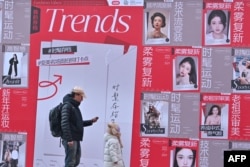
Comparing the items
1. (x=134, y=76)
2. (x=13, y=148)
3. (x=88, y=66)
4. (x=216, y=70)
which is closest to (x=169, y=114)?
(x=134, y=76)

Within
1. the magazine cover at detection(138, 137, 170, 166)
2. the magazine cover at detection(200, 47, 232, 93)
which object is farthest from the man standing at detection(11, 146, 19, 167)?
the magazine cover at detection(200, 47, 232, 93)

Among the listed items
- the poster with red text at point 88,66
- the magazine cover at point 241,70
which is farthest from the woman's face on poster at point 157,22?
the magazine cover at point 241,70

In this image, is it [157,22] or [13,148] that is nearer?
[157,22]

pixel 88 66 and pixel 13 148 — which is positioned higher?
pixel 88 66

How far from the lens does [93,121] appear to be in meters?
4.45

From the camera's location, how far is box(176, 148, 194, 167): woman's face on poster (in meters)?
4.36

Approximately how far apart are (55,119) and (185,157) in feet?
4.25

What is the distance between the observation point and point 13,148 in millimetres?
4555

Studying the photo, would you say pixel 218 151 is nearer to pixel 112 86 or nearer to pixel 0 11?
pixel 112 86

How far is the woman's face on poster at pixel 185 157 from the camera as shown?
4359mm

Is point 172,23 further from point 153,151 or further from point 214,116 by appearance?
point 153,151

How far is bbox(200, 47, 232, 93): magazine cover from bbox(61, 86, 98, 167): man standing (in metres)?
1.12

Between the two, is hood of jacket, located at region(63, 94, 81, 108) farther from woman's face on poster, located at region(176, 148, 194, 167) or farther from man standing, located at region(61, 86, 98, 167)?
woman's face on poster, located at region(176, 148, 194, 167)

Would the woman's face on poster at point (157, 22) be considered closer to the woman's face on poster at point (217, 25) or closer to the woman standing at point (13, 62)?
the woman's face on poster at point (217, 25)
